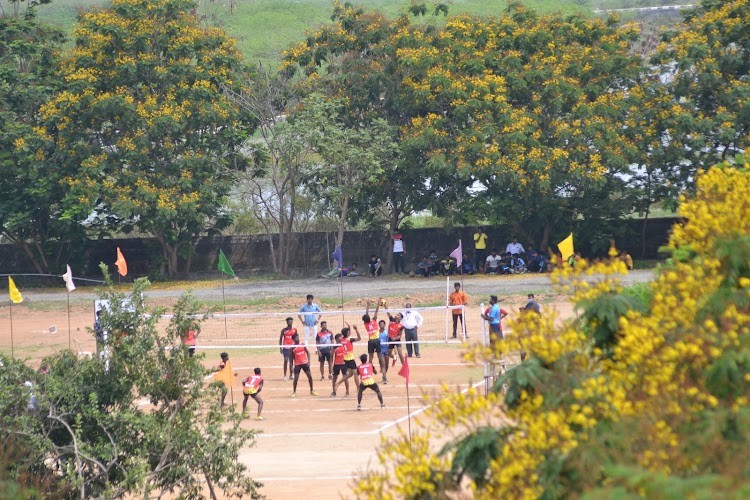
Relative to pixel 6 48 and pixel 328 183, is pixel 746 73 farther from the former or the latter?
pixel 6 48

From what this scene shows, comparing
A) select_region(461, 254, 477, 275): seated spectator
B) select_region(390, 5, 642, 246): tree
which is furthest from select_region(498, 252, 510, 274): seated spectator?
select_region(390, 5, 642, 246): tree

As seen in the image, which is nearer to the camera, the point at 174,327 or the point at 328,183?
the point at 174,327

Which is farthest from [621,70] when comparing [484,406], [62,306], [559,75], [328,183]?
[484,406]

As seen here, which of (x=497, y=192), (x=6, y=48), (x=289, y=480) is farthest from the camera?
(x=6, y=48)

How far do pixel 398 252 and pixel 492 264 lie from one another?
12.6ft

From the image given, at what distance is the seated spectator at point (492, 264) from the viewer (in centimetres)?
3863

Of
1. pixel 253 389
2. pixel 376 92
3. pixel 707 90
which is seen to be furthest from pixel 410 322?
pixel 707 90

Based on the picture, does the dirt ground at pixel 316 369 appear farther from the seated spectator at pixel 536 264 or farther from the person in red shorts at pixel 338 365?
the seated spectator at pixel 536 264

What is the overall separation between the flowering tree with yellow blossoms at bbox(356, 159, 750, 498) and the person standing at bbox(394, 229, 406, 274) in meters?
29.4

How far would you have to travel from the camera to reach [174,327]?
15570mm

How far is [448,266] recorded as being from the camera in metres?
39.2

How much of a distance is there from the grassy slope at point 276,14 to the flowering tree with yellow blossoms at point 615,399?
61.3 metres

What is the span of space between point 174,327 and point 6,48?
29860 mm

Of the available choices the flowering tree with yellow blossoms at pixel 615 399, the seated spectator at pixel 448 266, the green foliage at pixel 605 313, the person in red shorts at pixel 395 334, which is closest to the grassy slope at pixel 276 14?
the seated spectator at pixel 448 266
